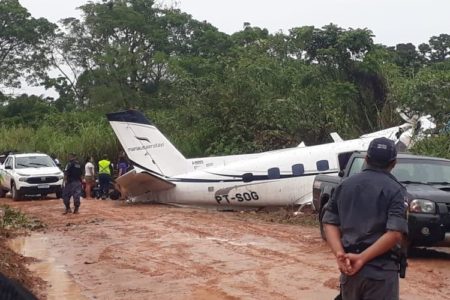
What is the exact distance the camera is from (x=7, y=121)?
1905 inches

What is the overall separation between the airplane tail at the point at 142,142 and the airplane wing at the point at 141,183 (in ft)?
2.38

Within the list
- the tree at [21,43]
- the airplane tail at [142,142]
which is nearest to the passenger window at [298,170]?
the airplane tail at [142,142]

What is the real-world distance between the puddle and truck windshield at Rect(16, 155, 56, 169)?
12.2 meters

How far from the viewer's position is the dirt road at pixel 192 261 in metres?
9.11

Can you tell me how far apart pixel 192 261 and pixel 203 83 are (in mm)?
18482

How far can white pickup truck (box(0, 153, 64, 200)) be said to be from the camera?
26.6 metres

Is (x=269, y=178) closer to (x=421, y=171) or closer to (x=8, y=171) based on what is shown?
(x=421, y=171)

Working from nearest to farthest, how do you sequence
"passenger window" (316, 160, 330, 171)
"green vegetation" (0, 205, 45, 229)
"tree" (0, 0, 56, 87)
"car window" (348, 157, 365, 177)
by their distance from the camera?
"car window" (348, 157, 365, 177), "green vegetation" (0, 205, 45, 229), "passenger window" (316, 160, 330, 171), "tree" (0, 0, 56, 87)

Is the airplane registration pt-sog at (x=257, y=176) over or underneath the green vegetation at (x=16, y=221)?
over

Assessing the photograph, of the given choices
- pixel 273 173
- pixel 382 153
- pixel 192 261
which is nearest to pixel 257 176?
pixel 273 173

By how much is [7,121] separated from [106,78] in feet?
25.4

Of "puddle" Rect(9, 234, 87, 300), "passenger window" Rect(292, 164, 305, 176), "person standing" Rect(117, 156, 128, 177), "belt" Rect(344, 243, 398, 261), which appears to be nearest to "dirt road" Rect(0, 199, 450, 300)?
"puddle" Rect(9, 234, 87, 300)

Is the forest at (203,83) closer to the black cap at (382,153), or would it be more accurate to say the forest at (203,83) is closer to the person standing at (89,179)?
the person standing at (89,179)

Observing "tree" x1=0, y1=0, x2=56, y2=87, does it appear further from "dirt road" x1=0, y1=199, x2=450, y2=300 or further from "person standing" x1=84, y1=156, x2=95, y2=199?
"dirt road" x1=0, y1=199, x2=450, y2=300
